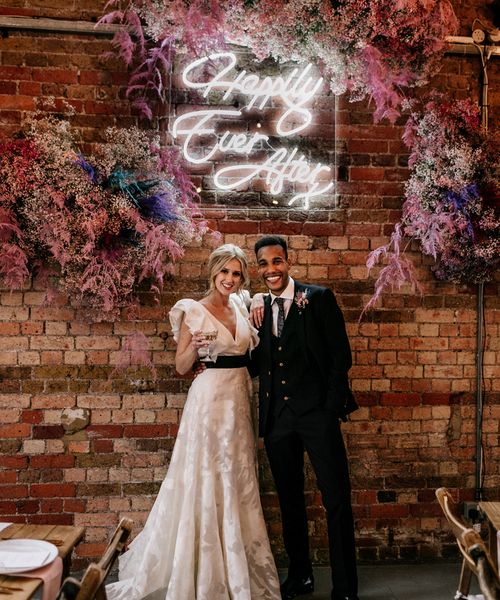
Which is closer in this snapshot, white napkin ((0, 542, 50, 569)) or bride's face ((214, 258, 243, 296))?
white napkin ((0, 542, 50, 569))

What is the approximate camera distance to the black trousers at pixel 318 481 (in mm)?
3207

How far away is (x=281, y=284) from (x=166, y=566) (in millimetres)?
1651

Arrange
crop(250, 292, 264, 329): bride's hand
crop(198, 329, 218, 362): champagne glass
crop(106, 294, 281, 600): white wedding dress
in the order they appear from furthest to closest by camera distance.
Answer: crop(250, 292, 264, 329): bride's hand < crop(198, 329, 218, 362): champagne glass < crop(106, 294, 281, 600): white wedding dress

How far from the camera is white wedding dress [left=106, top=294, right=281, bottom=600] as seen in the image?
3094 mm

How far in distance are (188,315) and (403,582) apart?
2078 mm

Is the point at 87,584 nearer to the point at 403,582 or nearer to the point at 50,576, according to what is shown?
the point at 50,576

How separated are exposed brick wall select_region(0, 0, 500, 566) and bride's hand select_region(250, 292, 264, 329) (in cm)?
36

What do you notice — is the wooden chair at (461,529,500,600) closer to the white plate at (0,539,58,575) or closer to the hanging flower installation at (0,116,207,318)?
the white plate at (0,539,58,575)

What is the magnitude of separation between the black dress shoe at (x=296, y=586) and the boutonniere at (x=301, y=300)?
154cm

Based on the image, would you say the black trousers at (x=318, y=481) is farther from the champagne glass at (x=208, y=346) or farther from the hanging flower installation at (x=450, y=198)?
the hanging flower installation at (x=450, y=198)

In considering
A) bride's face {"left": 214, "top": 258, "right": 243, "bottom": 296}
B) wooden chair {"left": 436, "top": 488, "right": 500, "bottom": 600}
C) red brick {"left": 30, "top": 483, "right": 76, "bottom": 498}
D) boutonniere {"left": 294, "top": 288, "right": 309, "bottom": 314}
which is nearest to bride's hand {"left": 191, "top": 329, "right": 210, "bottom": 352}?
bride's face {"left": 214, "top": 258, "right": 243, "bottom": 296}

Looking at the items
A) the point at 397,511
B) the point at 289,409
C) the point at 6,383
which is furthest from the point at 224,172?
the point at 397,511

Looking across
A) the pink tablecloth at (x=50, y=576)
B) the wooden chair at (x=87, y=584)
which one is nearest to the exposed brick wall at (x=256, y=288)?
the pink tablecloth at (x=50, y=576)

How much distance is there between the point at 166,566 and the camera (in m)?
3.21
